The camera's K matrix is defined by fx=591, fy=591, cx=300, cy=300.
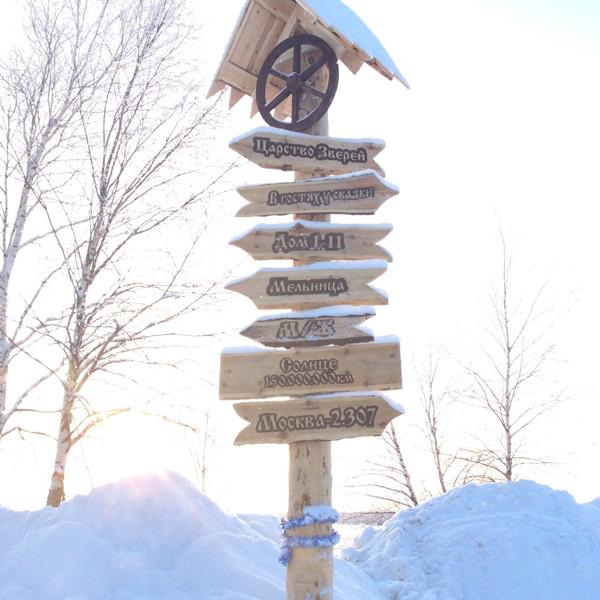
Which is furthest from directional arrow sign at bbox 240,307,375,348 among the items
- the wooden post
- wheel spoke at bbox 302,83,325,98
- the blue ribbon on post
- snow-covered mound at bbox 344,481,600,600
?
snow-covered mound at bbox 344,481,600,600

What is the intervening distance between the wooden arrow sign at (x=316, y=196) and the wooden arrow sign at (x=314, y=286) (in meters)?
0.49

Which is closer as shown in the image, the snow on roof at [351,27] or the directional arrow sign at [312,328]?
the directional arrow sign at [312,328]

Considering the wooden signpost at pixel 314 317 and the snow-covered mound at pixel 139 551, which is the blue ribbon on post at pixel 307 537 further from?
the snow-covered mound at pixel 139 551

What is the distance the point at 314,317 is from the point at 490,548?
16.9 ft

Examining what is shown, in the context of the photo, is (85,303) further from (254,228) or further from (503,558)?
(503,558)

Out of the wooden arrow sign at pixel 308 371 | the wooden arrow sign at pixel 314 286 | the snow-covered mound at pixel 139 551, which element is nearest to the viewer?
the wooden arrow sign at pixel 308 371

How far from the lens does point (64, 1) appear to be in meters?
8.56

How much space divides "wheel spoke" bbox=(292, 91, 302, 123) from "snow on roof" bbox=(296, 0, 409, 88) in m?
0.60

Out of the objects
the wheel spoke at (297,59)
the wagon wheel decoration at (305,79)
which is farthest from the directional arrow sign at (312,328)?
the wheel spoke at (297,59)

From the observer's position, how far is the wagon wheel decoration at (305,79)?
507 centimetres

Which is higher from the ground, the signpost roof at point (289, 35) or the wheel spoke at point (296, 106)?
the signpost roof at point (289, 35)

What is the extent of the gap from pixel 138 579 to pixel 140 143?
216 inches

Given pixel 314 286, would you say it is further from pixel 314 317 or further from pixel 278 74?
pixel 278 74

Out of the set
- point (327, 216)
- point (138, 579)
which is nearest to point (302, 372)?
point (327, 216)
